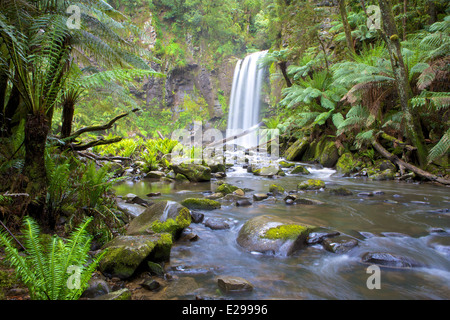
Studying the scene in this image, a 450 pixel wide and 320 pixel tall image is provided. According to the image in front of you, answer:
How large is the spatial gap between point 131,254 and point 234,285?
34.7 inches

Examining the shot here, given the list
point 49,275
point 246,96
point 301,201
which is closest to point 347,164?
point 301,201

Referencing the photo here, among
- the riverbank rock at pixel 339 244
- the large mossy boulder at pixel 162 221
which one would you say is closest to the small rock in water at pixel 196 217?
the large mossy boulder at pixel 162 221

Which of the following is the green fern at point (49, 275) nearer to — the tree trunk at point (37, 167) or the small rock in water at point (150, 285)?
the small rock in water at point (150, 285)

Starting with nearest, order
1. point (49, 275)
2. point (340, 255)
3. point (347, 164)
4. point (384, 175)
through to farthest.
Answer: point (49, 275)
point (340, 255)
point (384, 175)
point (347, 164)

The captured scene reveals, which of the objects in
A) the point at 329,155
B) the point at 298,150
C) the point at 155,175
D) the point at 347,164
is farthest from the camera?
the point at 298,150

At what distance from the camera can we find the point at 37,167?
7.93 feet

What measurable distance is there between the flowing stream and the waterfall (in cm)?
1336

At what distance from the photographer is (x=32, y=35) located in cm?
261

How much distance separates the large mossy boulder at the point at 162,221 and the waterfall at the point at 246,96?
47.6 feet

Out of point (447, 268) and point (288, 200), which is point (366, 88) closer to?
point (288, 200)

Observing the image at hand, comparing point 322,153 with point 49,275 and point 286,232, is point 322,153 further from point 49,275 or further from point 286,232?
point 49,275

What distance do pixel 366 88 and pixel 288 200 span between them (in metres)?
4.05

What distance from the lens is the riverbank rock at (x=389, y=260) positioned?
8.24 feet

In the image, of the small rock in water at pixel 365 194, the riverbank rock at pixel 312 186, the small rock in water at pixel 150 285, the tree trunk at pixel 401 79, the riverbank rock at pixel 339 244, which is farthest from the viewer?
the riverbank rock at pixel 312 186
